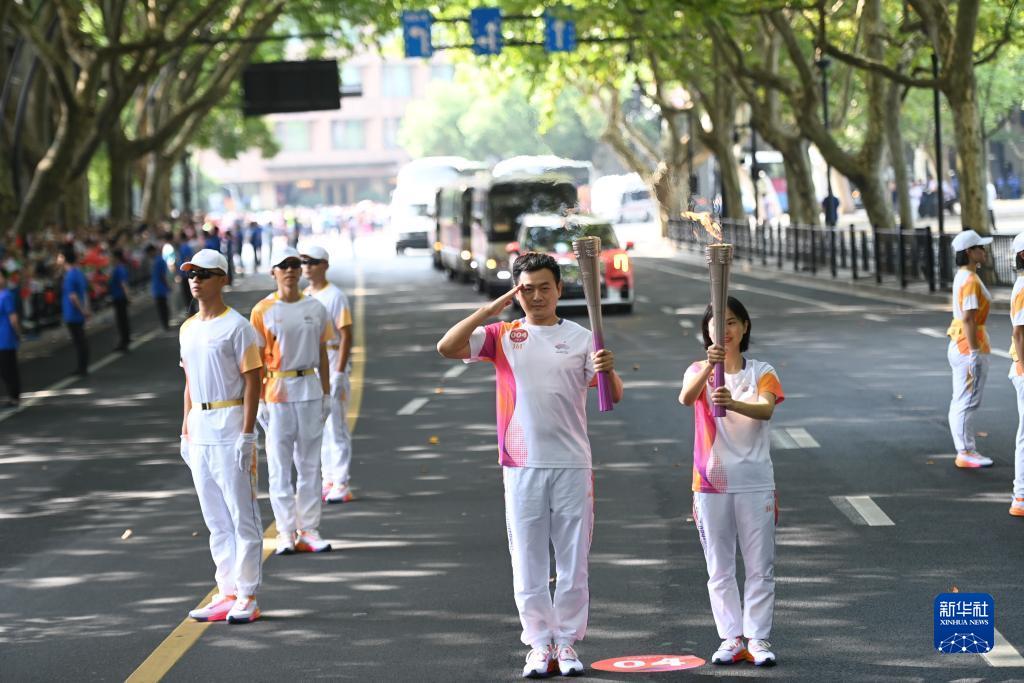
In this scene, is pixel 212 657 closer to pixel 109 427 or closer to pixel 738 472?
pixel 738 472

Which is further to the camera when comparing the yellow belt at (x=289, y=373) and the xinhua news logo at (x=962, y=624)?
the yellow belt at (x=289, y=373)

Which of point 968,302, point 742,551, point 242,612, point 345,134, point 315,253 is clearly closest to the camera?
point 742,551

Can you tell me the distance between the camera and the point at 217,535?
30.4ft

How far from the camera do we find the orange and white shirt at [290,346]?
10.8m

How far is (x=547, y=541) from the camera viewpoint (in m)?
7.63

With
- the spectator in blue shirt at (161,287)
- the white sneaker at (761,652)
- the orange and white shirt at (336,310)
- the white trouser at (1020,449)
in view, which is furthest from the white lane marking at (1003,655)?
the spectator in blue shirt at (161,287)

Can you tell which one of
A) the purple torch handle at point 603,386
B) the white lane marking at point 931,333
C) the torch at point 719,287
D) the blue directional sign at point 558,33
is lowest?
the white lane marking at point 931,333

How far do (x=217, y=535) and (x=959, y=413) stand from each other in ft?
20.3

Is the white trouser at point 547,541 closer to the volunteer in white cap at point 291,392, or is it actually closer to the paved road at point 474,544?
the paved road at point 474,544

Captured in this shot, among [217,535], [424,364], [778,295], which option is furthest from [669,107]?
[217,535]

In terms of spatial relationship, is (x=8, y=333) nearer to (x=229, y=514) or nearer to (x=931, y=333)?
(x=229, y=514)

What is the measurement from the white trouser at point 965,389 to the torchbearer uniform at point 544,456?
19.5ft

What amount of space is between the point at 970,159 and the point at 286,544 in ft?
73.5

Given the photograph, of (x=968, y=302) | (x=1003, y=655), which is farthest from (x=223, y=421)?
(x=968, y=302)
